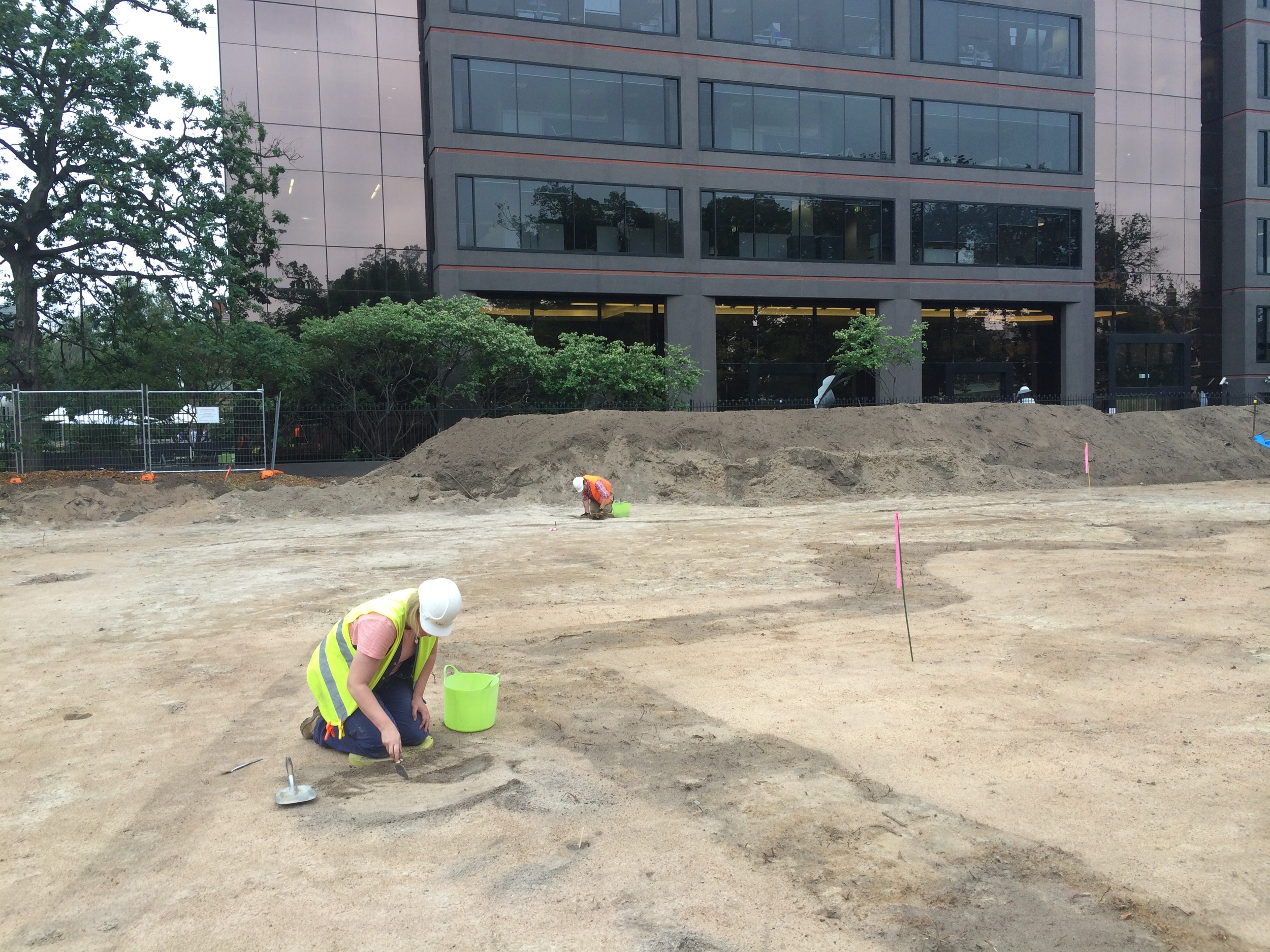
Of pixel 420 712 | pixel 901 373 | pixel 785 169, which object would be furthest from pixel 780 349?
pixel 420 712

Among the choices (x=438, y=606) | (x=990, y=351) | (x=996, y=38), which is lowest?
(x=438, y=606)

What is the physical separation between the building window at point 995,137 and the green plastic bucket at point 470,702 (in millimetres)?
34505

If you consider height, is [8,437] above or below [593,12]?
below

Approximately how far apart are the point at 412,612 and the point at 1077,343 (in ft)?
127

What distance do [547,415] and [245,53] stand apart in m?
17.4

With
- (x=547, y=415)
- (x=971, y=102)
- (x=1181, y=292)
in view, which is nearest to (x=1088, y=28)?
(x=971, y=102)

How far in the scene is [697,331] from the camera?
1297 inches

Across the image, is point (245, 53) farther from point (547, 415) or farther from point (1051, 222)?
point (1051, 222)

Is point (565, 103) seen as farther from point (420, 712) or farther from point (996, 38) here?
point (420, 712)

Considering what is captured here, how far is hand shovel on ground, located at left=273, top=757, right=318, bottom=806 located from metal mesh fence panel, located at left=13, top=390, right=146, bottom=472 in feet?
61.8

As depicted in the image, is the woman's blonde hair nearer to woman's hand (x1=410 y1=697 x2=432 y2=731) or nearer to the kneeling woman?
the kneeling woman

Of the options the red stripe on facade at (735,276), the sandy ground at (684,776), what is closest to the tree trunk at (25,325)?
the red stripe on facade at (735,276)

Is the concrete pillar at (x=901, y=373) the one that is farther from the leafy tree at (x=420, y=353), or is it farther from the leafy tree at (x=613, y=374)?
the leafy tree at (x=420, y=353)

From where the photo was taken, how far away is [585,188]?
31328 millimetres
